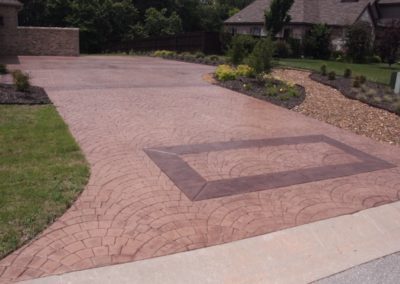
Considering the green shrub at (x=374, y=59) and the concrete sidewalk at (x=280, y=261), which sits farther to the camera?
the green shrub at (x=374, y=59)

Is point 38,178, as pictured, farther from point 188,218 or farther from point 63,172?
point 188,218

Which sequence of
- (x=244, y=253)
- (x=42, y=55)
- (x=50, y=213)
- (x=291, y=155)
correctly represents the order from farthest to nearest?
(x=42, y=55) < (x=291, y=155) < (x=50, y=213) < (x=244, y=253)

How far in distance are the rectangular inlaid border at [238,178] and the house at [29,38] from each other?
1692 cm

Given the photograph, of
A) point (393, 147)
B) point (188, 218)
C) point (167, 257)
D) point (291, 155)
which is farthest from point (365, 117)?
point (167, 257)

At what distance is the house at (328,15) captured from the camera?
30.1 meters

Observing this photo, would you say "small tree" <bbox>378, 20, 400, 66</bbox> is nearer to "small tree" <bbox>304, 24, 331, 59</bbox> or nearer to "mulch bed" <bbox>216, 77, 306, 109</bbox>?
"small tree" <bbox>304, 24, 331, 59</bbox>

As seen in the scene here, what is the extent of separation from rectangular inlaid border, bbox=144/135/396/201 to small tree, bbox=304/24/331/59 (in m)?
21.3

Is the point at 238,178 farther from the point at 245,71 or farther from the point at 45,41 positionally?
the point at 45,41

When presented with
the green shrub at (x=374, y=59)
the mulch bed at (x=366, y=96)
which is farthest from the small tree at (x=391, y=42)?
the mulch bed at (x=366, y=96)

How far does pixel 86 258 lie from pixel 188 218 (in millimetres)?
1209

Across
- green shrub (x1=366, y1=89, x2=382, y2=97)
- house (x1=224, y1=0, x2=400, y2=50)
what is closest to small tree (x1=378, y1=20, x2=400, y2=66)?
house (x1=224, y1=0, x2=400, y2=50)

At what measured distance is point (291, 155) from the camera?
657 centimetres

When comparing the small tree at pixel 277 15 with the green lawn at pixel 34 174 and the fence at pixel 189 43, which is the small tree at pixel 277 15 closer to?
the fence at pixel 189 43

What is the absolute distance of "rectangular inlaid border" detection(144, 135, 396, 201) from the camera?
509 centimetres
